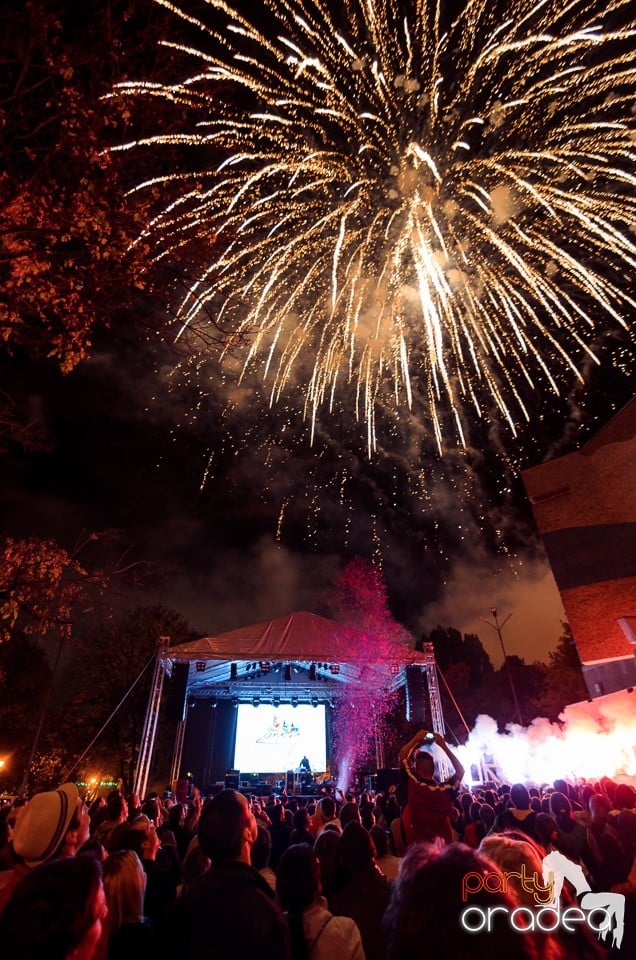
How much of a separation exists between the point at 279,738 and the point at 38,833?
64.6 ft

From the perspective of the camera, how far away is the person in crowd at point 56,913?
138 cm

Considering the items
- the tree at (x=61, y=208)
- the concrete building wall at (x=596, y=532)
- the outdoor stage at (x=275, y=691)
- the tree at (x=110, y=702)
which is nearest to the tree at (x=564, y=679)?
the outdoor stage at (x=275, y=691)

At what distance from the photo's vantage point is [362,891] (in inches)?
104

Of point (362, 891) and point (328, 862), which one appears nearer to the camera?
point (362, 891)

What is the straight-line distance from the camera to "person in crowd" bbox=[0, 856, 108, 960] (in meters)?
1.38

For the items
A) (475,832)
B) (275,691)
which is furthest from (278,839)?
(275,691)

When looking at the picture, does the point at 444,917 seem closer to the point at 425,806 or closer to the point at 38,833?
the point at 38,833

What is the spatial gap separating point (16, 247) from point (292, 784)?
1953 cm

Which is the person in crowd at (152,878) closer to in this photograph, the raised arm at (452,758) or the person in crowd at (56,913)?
the person in crowd at (56,913)

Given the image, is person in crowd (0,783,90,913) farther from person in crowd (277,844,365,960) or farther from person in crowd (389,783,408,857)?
person in crowd (389,783,408,857)

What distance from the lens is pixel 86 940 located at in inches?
58.1

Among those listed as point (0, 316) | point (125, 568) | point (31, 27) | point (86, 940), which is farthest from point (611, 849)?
point (31, 27)

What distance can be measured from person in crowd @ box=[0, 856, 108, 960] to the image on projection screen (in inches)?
793

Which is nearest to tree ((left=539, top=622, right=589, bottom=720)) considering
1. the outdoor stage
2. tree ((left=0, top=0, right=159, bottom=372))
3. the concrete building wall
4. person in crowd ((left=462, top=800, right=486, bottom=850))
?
the outdoor stage
